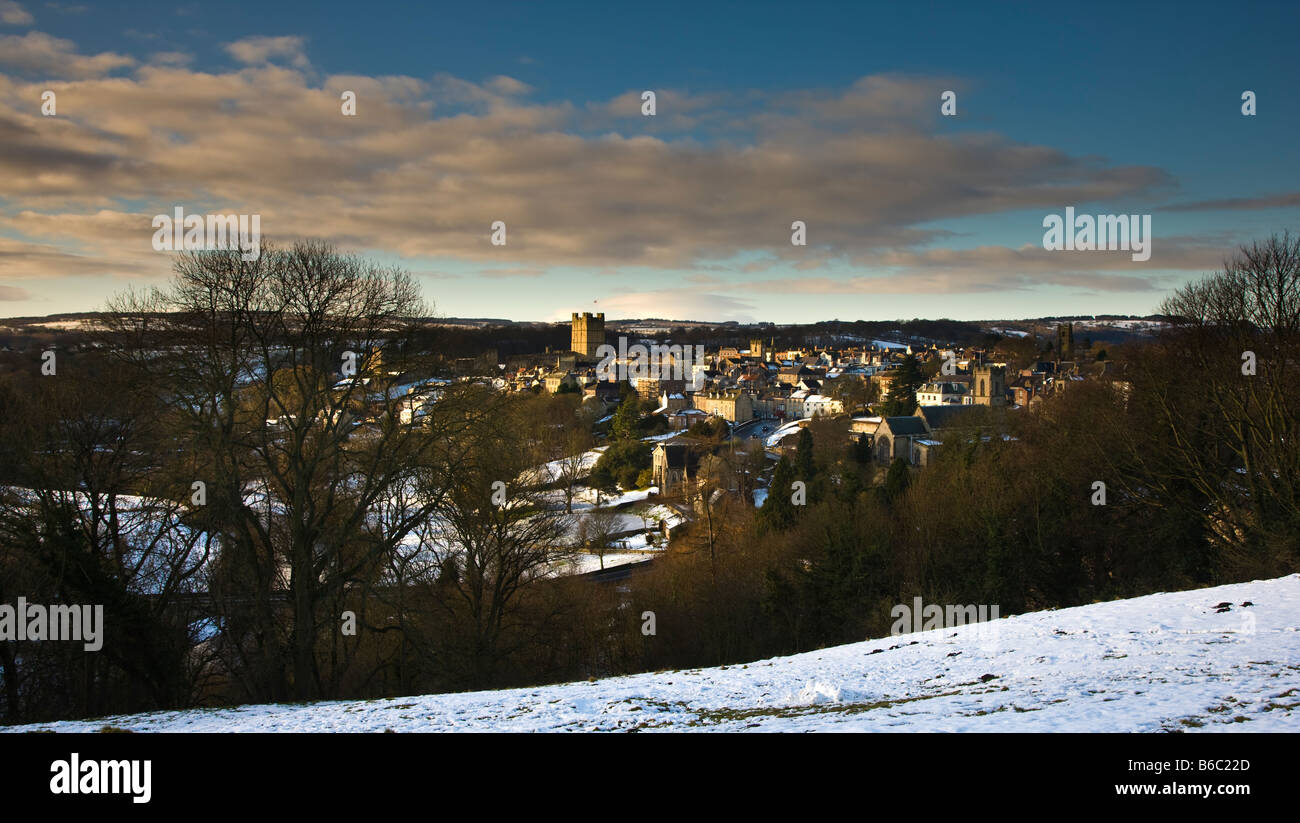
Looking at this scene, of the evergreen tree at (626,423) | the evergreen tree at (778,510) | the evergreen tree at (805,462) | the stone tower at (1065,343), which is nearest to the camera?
the evergreen tree at (778,510)

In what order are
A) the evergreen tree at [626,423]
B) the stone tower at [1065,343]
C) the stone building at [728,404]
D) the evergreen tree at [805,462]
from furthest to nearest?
the stone tower at [1065,343] → the stone building at [728,404] → the evergreen tree at [626,423] → the evergreen tree at [805,462]

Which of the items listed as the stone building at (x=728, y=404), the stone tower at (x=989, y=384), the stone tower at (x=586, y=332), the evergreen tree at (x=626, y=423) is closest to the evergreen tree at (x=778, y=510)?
the evergreen tree at (x=626, y=423)

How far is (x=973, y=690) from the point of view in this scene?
355 inches

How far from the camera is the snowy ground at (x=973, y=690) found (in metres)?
7.14

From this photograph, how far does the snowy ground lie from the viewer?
714cm

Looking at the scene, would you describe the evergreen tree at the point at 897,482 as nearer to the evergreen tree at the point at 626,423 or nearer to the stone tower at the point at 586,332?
the evergreen tree at the point at 626,423

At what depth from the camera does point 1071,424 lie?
31578mm

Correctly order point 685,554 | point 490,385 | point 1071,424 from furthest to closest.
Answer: point 685,554 → point 1071,424 → point 490,385

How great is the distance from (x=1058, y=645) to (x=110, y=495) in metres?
19.2

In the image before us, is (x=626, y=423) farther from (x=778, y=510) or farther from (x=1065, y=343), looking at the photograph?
(x=1065, y=343)

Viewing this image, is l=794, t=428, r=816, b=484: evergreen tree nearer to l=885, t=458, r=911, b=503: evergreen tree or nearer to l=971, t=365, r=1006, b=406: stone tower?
l=885, t=458, r=911, b=503: evergreen tree
